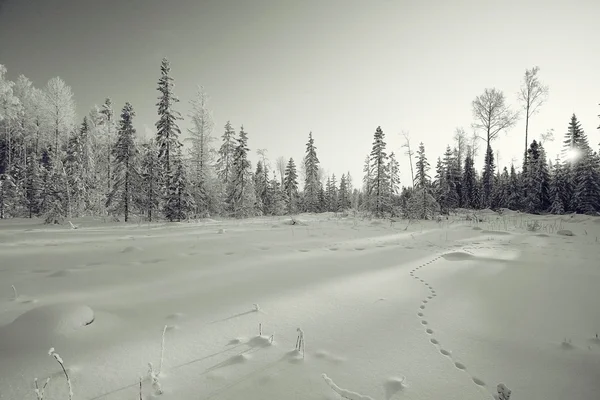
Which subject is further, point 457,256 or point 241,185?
point 241,185

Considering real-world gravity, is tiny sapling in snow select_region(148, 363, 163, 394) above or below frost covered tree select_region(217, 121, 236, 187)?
below

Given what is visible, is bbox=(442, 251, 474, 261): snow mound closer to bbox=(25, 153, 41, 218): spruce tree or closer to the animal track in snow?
the animal track in snow

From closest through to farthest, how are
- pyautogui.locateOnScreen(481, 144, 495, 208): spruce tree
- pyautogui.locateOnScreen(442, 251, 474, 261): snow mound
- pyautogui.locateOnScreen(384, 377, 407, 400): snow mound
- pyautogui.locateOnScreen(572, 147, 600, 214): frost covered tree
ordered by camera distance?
pyautogui.locateOnScreen(384, 377, 407, 400): snow mound, pyautogui.locateOnScreen(442, 251, 474, 261): snow mound, pyautogui.locateOnScreen(572, 147, 600, 214): frost covered tree, pyautogui.locateOnScreen(481, 144, 495, 208): spruce tree

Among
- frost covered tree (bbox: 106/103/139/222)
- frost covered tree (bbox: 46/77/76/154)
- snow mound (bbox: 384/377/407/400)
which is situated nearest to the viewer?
snow mound (bbox: 384/377/407/400)

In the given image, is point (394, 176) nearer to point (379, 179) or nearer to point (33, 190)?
point (379, 179)

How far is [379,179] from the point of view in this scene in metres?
24.9

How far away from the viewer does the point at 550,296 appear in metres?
3.54

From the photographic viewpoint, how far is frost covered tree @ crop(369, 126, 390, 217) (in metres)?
24.4

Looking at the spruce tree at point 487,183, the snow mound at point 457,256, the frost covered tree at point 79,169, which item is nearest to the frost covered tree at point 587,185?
the spruce tree at point 487,183

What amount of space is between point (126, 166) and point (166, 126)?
3890 mm

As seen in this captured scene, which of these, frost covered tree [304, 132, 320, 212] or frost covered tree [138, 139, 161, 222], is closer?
frost covered tree [138, 139, 161, 222]

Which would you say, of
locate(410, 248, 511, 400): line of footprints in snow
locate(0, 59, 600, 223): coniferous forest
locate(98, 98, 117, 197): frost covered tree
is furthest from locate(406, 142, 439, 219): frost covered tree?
locate(98, 98, 117, 197): frost covered tree

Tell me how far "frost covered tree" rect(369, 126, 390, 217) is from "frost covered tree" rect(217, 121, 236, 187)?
15.0 meters

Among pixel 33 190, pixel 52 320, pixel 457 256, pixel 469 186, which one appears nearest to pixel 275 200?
pixel 33 190
